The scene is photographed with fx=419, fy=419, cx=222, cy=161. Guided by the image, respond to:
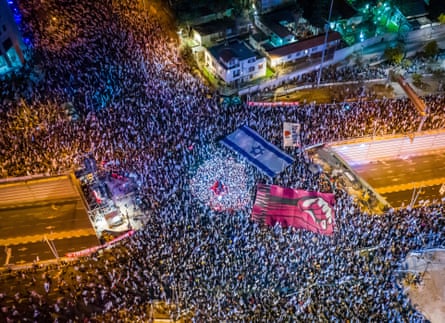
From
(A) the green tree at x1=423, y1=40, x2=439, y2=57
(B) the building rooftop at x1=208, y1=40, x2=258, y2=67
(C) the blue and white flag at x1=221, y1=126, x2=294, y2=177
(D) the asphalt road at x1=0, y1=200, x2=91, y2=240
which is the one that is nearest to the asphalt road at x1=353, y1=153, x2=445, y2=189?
(C) the blue and white flag at x1=221, y1=126, x2=294, y2=177

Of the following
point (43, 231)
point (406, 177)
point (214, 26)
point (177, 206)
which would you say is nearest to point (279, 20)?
point (214, 26)

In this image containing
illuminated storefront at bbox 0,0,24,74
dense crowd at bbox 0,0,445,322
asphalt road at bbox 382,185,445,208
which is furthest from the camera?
illuminated storefront at bbox 0,0,24,74

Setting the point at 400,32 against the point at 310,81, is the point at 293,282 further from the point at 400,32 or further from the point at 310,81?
the point at 400,32

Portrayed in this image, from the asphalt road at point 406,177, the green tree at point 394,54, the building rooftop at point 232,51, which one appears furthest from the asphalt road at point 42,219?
the green tree at point 394,54

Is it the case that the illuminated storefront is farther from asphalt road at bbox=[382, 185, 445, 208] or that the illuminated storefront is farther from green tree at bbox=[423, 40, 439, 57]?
green tree at bbox=[423, 40, 439, 57]

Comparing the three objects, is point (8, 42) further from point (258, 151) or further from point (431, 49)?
point (431, 49)

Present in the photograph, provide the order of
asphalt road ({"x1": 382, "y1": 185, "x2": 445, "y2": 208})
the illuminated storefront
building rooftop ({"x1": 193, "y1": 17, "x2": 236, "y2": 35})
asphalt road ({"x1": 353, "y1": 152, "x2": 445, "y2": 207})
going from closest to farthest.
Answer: asphalt road ({"x1": 382, "y1": 185, "x2": 445, "y2": 208}) < asphalt road ({"x1": 353, "y1": 152, "x2": 445, "y2": 207}) < the illuminated storefront < building rooftop ({"x1": 193, "y1": 17, "x2": 236, "y2": 35})

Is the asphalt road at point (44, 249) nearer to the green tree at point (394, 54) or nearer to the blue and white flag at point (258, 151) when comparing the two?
the blue and white flag at point (258, 151)

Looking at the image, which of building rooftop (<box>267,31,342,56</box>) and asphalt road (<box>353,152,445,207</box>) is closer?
asphalt road (<box>353,152,445,207</box>)
